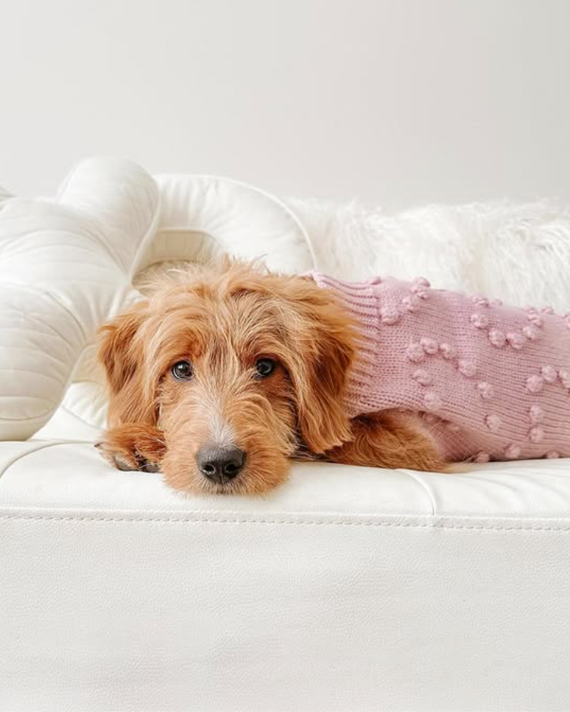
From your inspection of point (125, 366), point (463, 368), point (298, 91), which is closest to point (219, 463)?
point (125, 366)

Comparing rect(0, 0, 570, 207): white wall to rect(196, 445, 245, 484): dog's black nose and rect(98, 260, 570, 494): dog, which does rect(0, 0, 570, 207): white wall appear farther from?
rect(196, 445, 245, 484): dog's black nose

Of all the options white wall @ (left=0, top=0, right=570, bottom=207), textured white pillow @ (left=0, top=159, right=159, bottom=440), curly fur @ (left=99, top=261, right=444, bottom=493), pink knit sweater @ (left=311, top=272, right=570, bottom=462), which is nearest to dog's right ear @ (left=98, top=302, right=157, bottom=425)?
curly fur @ (left=99, top=261, right=444, bottom=493)

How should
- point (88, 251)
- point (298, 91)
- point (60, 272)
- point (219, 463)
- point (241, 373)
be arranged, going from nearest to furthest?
point (219, 463) → point (241, 373) → point (60, 272) → point (88, 251) → point (298, 91)

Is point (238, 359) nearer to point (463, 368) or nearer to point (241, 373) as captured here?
point (241, 373)

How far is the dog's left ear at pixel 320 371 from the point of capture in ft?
4.98

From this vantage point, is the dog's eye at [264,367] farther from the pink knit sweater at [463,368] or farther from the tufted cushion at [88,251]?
the tufted cushion at [88,251]

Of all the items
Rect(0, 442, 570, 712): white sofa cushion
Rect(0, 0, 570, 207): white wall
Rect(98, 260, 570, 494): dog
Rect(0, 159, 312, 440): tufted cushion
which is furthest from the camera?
Rect(0, 0, 570, 207): white wall

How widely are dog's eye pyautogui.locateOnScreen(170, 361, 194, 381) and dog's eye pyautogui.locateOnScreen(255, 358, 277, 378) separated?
14cm

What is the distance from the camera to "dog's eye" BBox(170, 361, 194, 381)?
1.50 metres

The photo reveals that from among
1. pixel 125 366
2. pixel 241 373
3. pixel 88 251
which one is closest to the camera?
pixel 241 373

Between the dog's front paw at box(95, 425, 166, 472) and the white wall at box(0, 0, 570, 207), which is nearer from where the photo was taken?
the dog's front paw at box(95, 425, 166, 472)

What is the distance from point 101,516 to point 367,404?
65cm

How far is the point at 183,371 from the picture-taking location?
1.51 meters

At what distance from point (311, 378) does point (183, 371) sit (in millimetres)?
269
